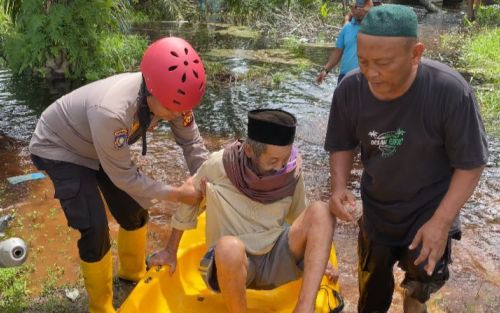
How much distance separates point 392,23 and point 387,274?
1386mm

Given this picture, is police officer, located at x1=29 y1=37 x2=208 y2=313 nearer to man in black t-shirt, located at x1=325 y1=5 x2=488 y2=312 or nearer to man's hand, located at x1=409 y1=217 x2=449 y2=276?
man in black t-shirt, located at x1=325 y1=5 x2=488 y2=312

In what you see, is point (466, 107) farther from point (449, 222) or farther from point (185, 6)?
point (185, 6)

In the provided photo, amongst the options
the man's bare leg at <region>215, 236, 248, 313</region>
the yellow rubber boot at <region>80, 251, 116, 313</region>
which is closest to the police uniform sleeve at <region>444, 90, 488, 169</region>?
the man's bare leg at <region>215, 236, 248, 313</region>

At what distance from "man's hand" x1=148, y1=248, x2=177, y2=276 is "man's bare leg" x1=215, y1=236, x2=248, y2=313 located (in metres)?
0.46

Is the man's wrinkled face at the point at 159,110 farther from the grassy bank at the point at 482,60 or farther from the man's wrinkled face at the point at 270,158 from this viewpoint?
the grassy bank at the point at 482,60

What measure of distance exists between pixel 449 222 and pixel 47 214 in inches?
136

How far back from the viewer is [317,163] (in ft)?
19.6

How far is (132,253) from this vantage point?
11.3 ft

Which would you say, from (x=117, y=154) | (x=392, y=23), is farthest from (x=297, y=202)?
(x=392, y=23)

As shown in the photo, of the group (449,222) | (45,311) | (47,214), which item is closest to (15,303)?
(45,311)

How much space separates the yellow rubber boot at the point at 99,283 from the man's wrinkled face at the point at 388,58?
6.07ft

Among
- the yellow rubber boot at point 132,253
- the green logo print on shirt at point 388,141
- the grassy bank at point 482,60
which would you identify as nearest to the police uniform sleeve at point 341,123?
the green logo print on shirt at point 388,141

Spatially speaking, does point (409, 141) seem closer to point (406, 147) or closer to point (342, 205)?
point (406, 147)

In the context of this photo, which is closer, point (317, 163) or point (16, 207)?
point (16, 207)
